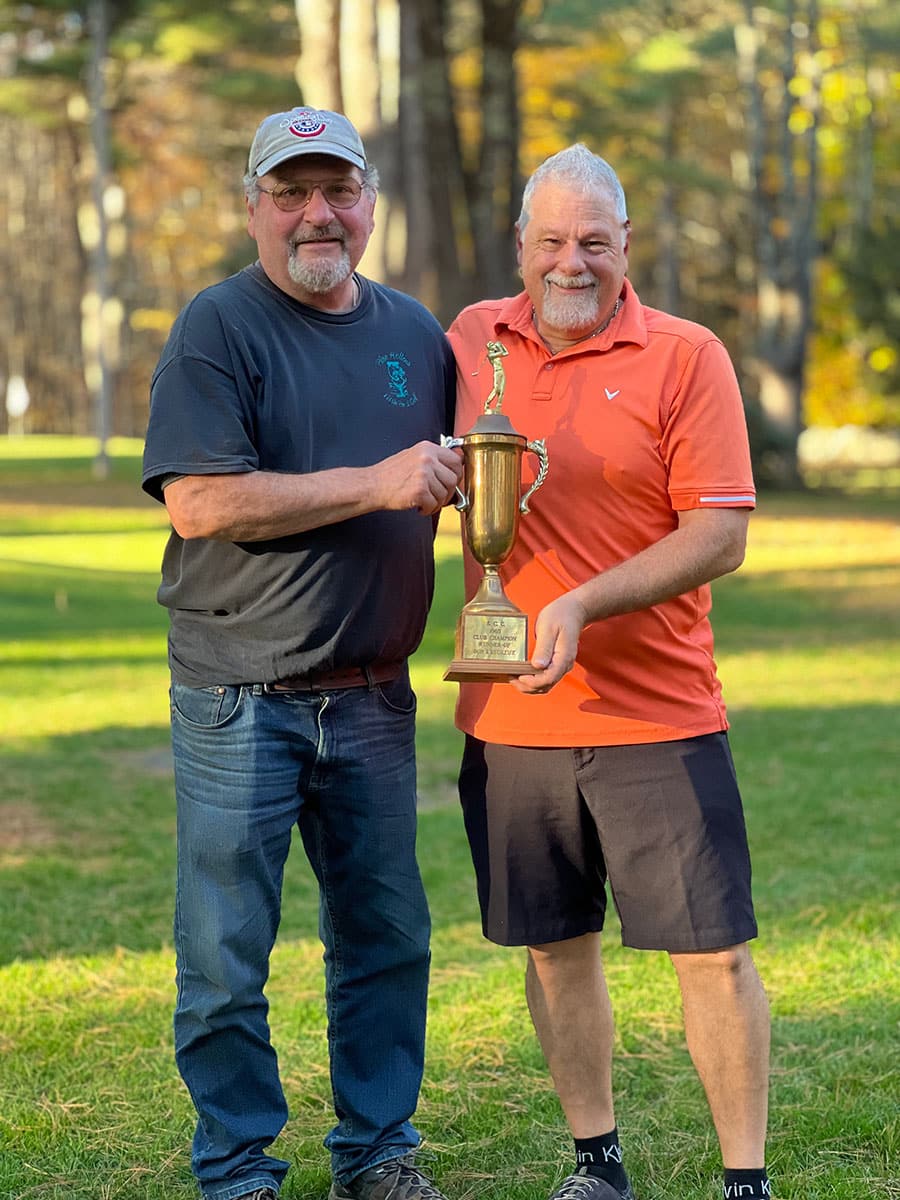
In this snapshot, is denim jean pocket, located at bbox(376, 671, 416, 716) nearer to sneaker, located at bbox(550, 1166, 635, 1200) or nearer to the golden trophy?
the golden trophy

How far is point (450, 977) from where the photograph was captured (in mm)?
5734

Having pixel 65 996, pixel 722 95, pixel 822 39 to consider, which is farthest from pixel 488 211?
pixel 65 996

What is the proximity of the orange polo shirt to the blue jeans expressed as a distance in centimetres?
33

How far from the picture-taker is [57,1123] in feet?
14.5

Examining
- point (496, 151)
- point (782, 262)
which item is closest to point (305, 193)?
point (496, 151)

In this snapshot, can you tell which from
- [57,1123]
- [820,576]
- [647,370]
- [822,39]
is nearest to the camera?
[647,370]

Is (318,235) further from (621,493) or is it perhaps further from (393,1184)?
(393,1184)

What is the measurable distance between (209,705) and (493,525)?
29.6 inches

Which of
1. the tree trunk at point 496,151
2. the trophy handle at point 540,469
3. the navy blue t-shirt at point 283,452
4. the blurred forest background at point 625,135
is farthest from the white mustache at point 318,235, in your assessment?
the tree trunk at point 496,151

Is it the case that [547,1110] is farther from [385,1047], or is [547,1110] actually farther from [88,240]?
[88,240]

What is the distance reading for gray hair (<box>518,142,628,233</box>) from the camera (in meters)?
3.58

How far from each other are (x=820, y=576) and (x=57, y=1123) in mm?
15497

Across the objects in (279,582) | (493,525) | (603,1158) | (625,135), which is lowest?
(603,1158)

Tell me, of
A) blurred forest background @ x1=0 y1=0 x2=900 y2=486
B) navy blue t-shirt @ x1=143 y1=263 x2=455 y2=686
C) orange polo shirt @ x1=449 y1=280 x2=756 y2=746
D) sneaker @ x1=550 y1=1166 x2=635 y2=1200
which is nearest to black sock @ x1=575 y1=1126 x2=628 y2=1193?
sneaker @ x1=550 y1=1166 x2=635 y2=1200
